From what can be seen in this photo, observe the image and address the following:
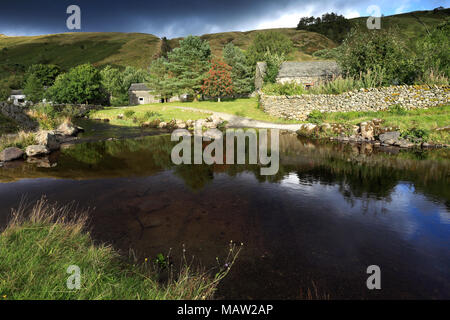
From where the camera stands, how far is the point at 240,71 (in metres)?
59.4

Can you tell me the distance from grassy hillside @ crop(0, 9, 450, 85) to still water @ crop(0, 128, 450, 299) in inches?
4579

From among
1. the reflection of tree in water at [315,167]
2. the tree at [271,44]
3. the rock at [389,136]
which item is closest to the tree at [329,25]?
the tree at [271,44]

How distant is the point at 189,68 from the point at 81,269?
1987 inches

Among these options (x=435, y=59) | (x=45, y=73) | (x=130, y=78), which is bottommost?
(x=435, y=59)

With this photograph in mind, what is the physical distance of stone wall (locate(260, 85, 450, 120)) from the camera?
22422mm

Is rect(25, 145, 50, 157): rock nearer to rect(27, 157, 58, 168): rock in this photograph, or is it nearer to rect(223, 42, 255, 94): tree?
rect(27, 157, 58, 168): rock

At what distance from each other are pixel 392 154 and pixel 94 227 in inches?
725

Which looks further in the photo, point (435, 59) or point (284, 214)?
point (435, 59)

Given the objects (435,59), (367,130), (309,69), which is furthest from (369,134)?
(309,69)

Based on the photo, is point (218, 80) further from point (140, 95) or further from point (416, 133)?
point (416, 133)

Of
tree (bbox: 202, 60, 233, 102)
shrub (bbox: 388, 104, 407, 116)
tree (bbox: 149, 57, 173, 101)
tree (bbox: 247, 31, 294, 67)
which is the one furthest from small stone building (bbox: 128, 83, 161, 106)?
shrub (bbox: 388, 104, 407, 116)

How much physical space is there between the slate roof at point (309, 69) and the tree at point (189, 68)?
16.9 m

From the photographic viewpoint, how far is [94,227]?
7531 mm

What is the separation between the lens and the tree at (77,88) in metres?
48.2
